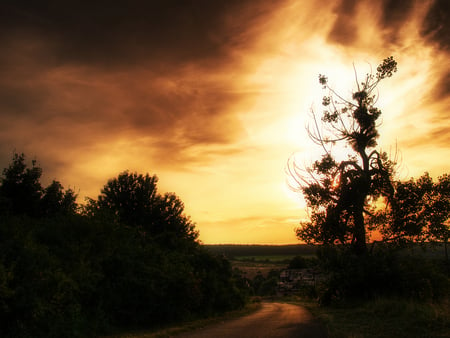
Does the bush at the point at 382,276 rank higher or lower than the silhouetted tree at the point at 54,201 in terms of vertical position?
lower

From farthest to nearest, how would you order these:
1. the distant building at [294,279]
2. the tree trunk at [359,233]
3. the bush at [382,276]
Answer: the distant building at [294,279] → the tree trunk at [359,233] → the bush at [382,276]

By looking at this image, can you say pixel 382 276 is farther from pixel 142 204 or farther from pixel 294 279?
pixel 294 279

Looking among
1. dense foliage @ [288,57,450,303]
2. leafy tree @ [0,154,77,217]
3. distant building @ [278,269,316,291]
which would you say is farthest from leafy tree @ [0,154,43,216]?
distant building @ [278,269,316,291]

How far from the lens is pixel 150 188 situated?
40062mm

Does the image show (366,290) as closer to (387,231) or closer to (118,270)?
(387,231)

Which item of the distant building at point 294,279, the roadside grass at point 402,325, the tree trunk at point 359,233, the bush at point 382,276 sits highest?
the tree trunk at point 359,233

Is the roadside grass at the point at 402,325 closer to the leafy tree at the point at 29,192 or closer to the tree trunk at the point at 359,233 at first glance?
the tree trunk at the point at 359,233

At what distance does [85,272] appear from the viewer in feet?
53.3

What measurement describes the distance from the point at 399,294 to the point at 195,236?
72.9 ft

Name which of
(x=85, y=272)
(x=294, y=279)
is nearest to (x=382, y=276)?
(x=85, y=272)

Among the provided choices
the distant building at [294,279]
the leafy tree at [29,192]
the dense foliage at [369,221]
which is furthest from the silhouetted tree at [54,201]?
the distant building at [294,279]

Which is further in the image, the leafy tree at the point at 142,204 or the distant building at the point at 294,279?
the distant building at the point at 294,279

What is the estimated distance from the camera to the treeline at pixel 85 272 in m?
13.2

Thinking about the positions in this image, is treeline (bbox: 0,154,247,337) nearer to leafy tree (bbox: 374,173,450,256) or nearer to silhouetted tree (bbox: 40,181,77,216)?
silhouetted tree (bbox: 40,181,77,216)
